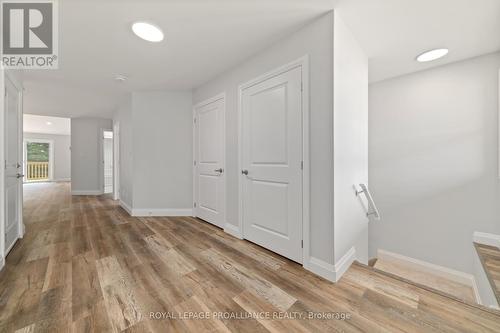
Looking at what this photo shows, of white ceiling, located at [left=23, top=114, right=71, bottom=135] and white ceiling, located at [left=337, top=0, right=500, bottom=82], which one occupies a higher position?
white ceiling, located at [left=23, top=114, right=71, bottom=135]

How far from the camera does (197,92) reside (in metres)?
3.35

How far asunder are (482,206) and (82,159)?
Result: 866 cm

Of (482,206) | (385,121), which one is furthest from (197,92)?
(482,206)

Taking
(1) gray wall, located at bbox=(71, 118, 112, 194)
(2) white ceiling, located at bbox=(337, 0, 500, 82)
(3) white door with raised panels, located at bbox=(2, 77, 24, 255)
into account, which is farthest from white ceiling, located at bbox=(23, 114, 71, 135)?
(2) white ceiling, located at bbox=(337, 0, 500, 82)

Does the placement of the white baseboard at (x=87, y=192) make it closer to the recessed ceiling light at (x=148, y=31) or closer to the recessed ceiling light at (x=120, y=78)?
the recessed ceiling light at (x=120, y=78)

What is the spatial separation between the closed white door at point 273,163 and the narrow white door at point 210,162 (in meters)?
0.53

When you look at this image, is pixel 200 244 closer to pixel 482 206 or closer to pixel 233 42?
pixel 233 42

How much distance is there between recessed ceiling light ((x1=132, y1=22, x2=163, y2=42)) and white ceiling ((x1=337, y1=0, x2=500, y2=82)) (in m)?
1.62

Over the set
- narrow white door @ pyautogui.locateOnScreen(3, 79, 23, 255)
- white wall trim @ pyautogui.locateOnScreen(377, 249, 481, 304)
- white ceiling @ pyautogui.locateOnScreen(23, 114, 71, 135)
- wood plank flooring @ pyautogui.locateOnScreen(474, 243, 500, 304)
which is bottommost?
white wall trim @ pyautogui.locateOnScreen(377, 249, 481, 304)

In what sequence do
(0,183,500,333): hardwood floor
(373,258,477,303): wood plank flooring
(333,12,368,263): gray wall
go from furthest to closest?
(373,258,477,303): wood plank flooring < (333,12,368,263): gray wall < (0,183,500,333): hardwood floor

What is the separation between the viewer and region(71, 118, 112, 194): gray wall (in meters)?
5.88

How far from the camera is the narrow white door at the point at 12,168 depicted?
2.04m

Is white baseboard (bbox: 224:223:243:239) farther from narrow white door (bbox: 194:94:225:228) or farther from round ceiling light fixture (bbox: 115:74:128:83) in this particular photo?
round ceiling light fixture (bbox: 115:74:128:83)

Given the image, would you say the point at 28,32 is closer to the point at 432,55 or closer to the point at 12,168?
the point at 12,168
